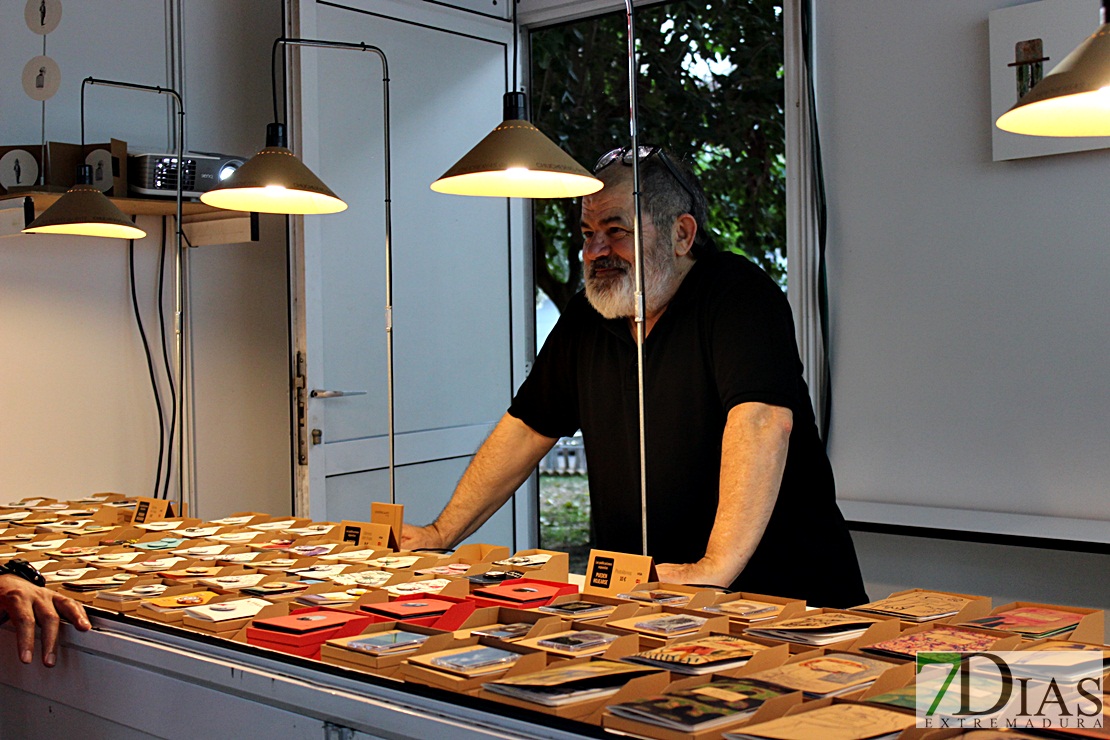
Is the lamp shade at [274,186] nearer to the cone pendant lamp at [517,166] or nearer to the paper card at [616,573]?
the cone pendant lamp at [517,166]

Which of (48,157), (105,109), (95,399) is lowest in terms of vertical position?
(95,399)

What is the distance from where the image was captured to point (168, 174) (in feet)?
10.8

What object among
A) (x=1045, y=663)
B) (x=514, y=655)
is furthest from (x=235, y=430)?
(x=1045, y=663)

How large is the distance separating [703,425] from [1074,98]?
0.90m

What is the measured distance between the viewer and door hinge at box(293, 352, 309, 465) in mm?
3672

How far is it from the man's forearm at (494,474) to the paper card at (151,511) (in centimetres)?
60

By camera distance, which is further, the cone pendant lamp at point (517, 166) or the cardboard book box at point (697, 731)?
the cone pendant lamp at point (517, 166)

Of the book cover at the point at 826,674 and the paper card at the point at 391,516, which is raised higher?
the paper card at the point at 391,516

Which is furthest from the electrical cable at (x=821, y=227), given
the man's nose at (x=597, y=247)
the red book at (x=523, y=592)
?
the red book at (x=523, y=592)

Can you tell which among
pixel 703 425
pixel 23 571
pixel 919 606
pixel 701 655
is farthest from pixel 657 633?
pixel 23 571

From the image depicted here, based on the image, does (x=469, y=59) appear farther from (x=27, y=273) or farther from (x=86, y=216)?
(x=86, y=216)

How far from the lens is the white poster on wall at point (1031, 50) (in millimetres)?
3094

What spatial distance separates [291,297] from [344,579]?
2.12m

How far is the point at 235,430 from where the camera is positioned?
3996 millimetres
